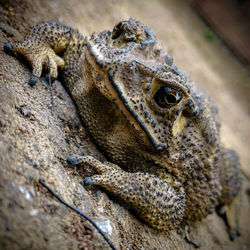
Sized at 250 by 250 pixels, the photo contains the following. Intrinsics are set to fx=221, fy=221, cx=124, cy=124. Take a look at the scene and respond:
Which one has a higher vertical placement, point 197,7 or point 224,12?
point 224,12

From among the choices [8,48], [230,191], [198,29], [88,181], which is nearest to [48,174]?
[88,181]

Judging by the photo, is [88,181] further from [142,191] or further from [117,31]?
[117,31]

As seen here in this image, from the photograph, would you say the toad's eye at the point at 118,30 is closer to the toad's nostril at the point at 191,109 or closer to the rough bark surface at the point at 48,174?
the rough bark surface at the point at 48,174

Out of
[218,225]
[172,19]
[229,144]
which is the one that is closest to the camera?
[218,225]

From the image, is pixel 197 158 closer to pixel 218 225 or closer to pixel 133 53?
pixel 133 53

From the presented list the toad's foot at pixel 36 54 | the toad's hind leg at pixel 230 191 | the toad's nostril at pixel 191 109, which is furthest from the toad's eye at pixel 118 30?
the toad's hind leg at pixel 230 191

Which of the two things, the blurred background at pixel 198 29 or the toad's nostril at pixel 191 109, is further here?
the blurred background at pixel 198 29

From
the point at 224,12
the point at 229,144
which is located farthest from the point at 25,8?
the point at 224,12
